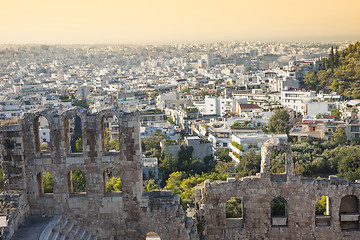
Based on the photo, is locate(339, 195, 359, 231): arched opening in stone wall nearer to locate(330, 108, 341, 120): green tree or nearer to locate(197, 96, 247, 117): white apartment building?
locate(330, 108, 341, 120): green tree

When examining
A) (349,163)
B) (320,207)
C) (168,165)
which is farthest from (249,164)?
(320,207)

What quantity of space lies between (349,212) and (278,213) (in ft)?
17.6

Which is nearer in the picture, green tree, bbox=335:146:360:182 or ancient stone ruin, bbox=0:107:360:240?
ancient stone ruin, bbox=0:107:360:240

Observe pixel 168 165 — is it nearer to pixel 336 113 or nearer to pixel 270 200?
pixel 270 200

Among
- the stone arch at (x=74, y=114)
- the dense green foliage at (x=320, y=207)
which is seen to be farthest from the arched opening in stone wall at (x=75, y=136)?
the stone arch at (x=74, y=114)

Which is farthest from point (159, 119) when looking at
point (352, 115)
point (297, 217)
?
point (297, 217)

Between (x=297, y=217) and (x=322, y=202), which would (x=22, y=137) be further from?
(x=322, y=202)

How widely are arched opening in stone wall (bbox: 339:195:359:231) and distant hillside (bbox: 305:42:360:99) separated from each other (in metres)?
68.9

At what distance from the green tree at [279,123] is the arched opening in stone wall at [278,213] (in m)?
36.4

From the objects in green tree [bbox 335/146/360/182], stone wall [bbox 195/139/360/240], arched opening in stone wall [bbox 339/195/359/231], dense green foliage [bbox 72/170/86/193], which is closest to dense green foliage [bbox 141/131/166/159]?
green tree [bbox 335/146/360/182]

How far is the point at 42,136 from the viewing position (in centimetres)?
5462

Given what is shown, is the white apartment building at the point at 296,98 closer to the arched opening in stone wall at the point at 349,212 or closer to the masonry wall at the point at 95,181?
the arched opening in stone wall at the point at 349,212

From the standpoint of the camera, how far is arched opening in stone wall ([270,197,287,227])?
1666 centimetres

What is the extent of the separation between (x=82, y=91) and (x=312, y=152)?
7843cm
